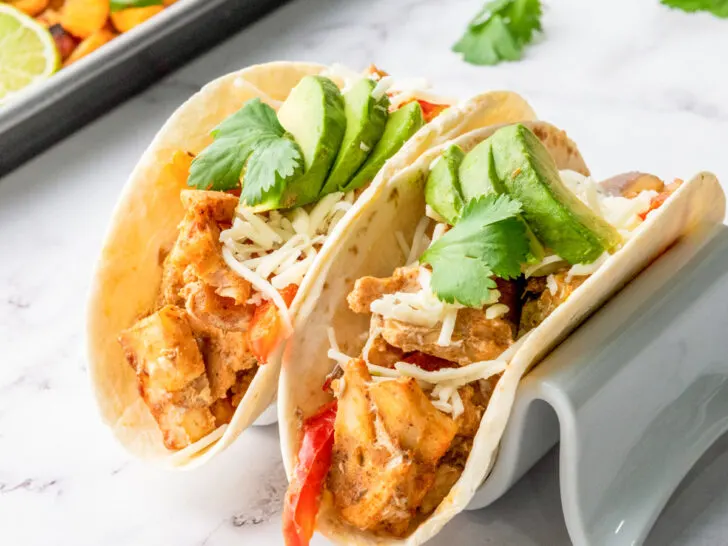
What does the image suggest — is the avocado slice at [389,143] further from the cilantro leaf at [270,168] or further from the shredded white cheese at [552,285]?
the shredded white cheese at [552,285]

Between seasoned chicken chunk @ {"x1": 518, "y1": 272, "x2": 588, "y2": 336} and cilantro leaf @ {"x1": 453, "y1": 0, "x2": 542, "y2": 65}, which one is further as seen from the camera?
cilantro leaf @ {"x1": 453, "y1": 0, "x2": 542, "y2": 65}

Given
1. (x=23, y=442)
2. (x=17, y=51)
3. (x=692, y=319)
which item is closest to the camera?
(x=692, y=319)

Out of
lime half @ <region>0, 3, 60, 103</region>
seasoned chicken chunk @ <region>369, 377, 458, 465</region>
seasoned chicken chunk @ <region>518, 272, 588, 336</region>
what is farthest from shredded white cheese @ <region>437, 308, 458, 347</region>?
lime half @ <region>0, 3, 60, 103</region>

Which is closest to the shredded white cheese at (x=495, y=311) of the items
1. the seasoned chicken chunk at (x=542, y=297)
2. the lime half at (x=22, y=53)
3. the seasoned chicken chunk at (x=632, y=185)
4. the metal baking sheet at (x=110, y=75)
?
the seasoned chicken chunk at (x=542, y=297)

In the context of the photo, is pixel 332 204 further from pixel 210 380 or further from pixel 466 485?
pixel 466 485

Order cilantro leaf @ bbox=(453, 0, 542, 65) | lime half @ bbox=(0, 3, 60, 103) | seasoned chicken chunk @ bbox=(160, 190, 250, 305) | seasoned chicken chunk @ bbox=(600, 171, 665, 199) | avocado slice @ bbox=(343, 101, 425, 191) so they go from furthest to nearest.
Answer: lime half @ bbox=(0, 3, 60, 103) < cilantro leaf @ bbox=(453, 0, 542, 65) < seasoned chicken chunk @ bbox=(600, 171, 665, 199) < avocado slice @ bbox=(343, 101, 425, 191) < seasoned chicken chunk @ bbox=(160, 190, 250, 305)

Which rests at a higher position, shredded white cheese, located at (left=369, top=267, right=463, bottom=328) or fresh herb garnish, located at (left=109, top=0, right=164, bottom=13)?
shredded white cheese, located at (left=369, top=267, right=463, bottom=328)

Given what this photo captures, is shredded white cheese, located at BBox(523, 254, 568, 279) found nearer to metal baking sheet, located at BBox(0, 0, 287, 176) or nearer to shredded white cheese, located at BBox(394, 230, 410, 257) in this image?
shredded white cheese, located at BBox(394, 230, 410, 257)

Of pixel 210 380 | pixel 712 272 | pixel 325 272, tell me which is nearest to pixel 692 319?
pixel 712 272
